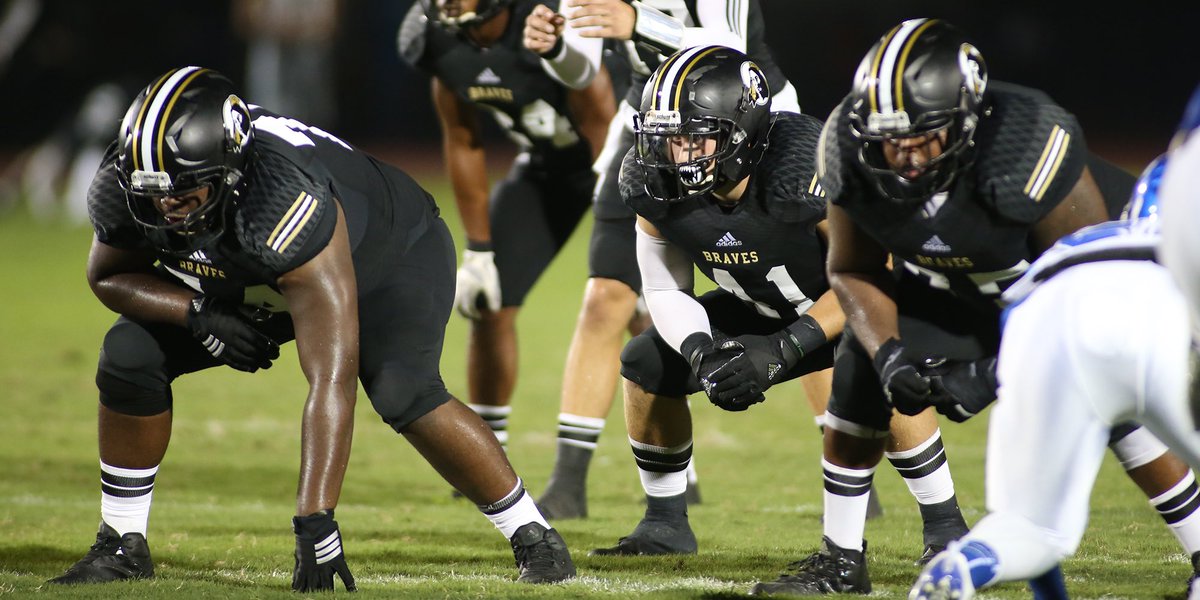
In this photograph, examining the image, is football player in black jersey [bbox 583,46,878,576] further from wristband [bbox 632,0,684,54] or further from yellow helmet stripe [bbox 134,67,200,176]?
yellow helmet stripe [bbox 134,67,200,176]

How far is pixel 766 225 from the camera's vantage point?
13.4ft

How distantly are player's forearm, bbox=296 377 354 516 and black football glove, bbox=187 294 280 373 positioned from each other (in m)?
0.40

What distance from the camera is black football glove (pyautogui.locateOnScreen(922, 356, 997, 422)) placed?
341 centimetres

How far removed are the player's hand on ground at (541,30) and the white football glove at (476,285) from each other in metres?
1.05

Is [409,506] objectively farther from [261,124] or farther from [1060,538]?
[1060,538]

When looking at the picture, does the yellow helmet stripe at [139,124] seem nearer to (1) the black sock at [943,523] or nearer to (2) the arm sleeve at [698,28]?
(2) the arm sleeve at [698,28]

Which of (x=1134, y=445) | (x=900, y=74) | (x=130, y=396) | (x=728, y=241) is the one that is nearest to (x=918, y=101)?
(x=900, y=74)

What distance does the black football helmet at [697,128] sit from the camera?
13.3ft

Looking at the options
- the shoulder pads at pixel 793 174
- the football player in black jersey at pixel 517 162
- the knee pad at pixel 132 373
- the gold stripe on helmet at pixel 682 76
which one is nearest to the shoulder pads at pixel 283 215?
the knee pad at pixel 132 373

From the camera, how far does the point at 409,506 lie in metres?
5.57

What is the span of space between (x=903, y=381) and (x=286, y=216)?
1.58 meters

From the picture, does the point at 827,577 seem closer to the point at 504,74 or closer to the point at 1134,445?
the point at 1134,445

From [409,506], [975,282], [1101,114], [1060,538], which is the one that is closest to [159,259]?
[409,506]

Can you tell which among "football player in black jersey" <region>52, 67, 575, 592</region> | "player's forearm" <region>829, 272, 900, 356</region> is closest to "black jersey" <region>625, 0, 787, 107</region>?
"football player in black jersey" <region>52, 67, 575, 592</region>
